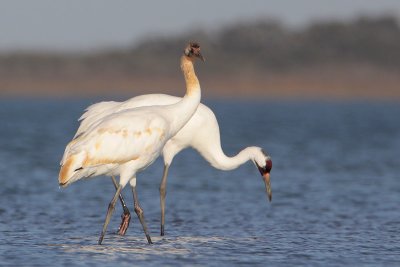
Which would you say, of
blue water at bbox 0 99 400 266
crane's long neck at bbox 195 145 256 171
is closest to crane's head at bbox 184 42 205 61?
crane's long neck at bbox 195 145 256 171

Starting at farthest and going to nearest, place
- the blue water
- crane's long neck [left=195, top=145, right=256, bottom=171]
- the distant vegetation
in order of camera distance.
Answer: the distant vegetation, crane's long neck [left=195, top=145, right=256, bottom=171], the blue water

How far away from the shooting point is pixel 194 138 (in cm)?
1605

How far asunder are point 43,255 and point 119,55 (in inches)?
3693

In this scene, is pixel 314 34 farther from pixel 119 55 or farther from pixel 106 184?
pixel 106 184

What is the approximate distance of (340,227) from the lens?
16.4 m

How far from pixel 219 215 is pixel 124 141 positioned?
393 cm

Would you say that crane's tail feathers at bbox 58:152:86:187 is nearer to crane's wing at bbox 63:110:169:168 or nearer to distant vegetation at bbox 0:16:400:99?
crane's wing at bbox 63:110:169:168

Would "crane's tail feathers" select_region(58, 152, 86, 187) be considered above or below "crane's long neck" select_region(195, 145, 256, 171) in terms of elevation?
below

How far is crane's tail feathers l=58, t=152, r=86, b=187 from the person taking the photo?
1374cm

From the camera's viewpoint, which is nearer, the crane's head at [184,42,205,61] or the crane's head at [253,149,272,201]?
the crane's head at [184,42,205,61]

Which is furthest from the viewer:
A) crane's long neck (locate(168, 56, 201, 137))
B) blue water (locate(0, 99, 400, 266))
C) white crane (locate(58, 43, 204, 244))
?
crane's long neck (locate(168, 56, 201, 137))

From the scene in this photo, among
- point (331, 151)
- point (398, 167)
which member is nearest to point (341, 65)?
point (331, 151)

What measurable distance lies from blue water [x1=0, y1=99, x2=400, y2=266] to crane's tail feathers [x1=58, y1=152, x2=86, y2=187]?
85cm

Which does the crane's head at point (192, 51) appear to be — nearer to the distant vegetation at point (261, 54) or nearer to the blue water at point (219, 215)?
the blue water at point (219, 215)
